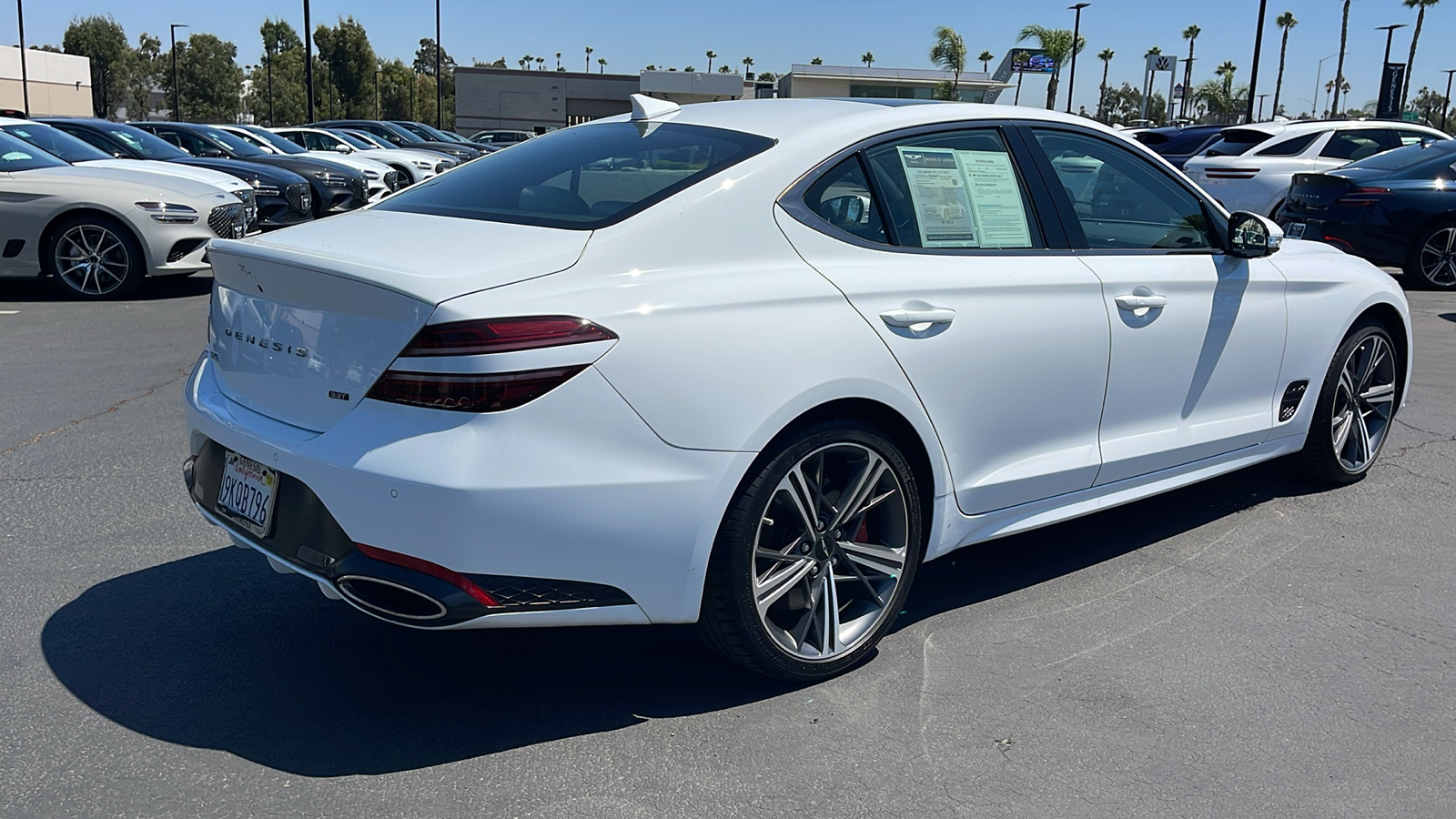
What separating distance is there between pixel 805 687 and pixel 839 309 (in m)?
1.08

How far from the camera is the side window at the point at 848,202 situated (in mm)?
3311

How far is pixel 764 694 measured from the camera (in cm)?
326

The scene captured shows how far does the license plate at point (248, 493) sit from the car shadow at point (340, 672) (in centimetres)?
49

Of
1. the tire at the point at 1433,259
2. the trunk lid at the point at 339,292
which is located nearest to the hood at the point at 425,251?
the trunk lid at the point at 339,292

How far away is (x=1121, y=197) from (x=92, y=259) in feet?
29.5

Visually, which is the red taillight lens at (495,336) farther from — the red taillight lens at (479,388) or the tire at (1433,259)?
the tire at (1433,259)

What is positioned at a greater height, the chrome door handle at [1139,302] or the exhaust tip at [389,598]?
the chrome door handle at [1139,302]

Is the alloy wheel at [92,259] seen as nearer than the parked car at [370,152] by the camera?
Yes

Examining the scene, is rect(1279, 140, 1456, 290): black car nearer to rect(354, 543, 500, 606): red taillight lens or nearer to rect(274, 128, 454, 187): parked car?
rect(354, 543, 500, 606): red taillight lens

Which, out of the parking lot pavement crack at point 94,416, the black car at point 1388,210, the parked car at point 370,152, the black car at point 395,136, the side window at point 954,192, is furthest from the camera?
the black car at point 395,136

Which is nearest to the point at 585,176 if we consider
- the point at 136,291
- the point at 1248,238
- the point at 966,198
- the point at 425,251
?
the point at 425,251

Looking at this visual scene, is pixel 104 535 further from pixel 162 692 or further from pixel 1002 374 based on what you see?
pixel 1002 374

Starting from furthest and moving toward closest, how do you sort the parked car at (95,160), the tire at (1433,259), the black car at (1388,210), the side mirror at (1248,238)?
the tire at (1433,259)
the black car at (1388,210)
the parked car at (95,160)
the side mirror at (1248,238)

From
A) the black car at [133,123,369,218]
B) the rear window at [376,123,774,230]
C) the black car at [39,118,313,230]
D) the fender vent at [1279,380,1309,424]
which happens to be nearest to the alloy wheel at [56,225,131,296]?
the black car at [39,118,313,230]
